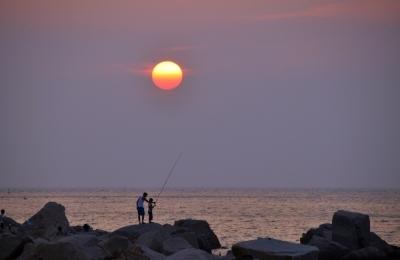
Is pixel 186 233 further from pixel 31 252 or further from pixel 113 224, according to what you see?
pixel 113 224

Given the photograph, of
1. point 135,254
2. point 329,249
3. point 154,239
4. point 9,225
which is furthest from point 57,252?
point 9,225

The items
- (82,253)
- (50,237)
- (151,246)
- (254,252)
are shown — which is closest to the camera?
(82,253)

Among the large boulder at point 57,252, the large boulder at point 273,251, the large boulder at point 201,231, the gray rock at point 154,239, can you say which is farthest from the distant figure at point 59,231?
the large boulder at point 273,251

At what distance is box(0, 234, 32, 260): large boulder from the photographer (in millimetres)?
23922

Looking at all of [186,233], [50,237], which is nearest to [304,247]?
[186,233]

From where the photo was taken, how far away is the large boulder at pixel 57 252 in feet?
68.5

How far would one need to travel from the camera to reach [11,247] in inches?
945

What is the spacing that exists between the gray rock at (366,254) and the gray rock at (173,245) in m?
5.77

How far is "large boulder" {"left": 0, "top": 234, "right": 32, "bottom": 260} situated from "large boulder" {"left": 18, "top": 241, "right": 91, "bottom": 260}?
2.46 meters

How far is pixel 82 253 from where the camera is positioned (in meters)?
21.4

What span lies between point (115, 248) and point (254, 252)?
3789 mm

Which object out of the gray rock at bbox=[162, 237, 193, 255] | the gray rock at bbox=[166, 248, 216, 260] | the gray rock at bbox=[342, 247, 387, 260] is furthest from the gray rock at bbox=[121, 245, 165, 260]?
the gray rock at bbox=[342, 247, 387, 260]

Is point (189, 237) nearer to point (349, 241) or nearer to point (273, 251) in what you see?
point (349, 241)

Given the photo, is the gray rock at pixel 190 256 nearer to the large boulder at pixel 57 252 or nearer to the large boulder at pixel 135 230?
the large boulder at pixel 57 252
